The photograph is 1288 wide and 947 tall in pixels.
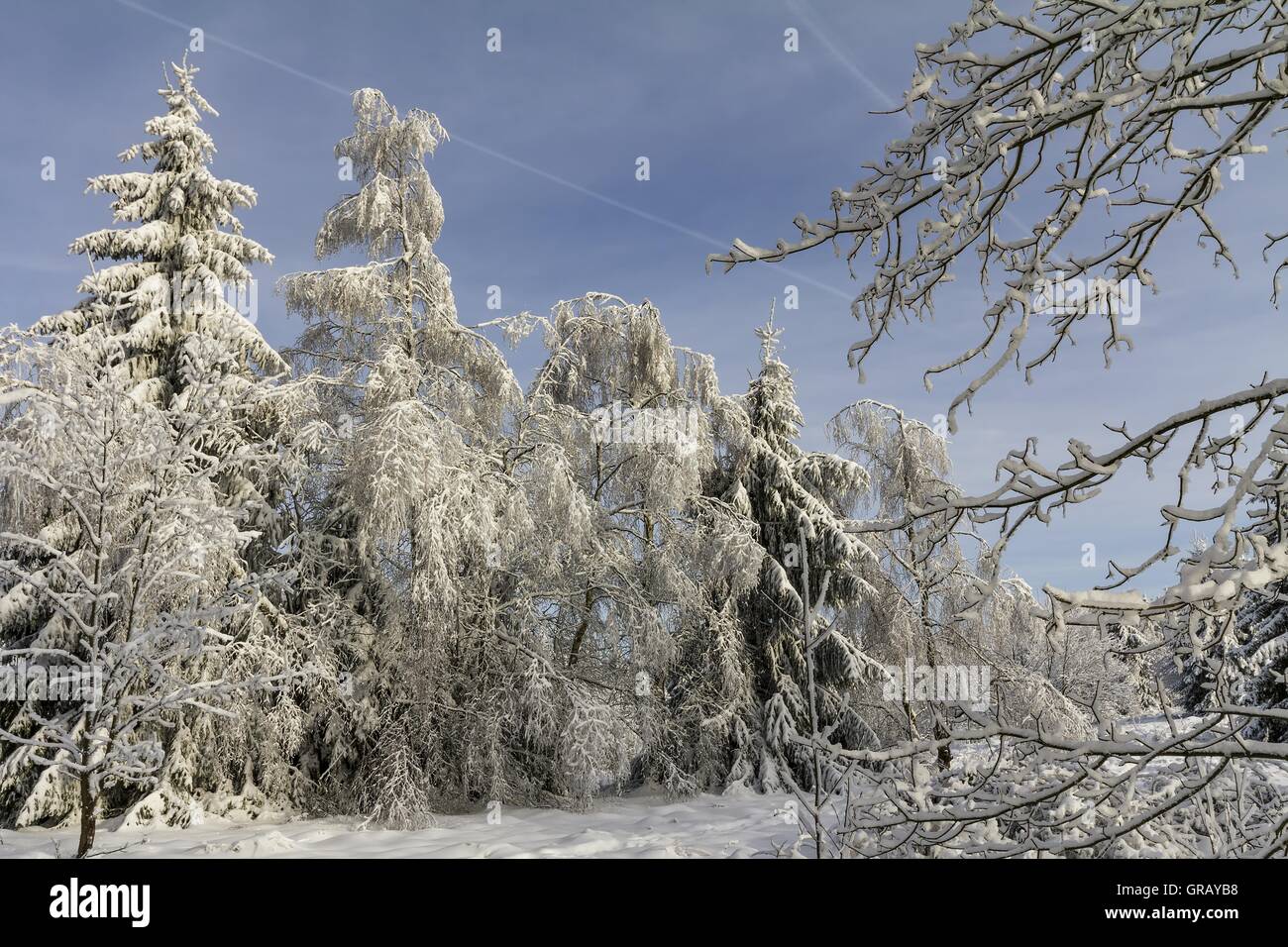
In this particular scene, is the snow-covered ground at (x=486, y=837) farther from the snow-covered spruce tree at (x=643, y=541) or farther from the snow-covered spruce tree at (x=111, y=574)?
the snow-covered spruce tree at (x=643, y=541)

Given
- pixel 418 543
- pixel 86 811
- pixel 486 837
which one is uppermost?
pixel 418 543

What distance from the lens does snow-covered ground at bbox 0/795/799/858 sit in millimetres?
7664

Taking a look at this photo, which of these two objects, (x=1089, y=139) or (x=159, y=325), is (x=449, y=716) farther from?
(x=1089, y=139)

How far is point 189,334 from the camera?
430 inches

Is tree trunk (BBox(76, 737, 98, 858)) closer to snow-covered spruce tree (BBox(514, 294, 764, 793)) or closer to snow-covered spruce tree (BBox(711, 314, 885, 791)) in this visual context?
snow-covered spruce tree (BBox(514, 294, 764, 793))

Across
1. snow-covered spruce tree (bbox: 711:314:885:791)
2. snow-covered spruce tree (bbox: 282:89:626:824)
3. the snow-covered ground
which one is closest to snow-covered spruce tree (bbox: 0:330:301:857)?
the snow-covered ground

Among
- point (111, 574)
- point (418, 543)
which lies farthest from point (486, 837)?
point (111, 574)

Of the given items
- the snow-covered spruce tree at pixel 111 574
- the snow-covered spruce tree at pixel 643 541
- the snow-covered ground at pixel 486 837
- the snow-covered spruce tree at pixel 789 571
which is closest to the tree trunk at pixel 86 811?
the snow-covered spruce tree at pixel 111 574

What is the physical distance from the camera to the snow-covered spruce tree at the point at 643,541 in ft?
39.7

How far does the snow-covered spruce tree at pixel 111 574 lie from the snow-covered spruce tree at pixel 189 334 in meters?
0.31

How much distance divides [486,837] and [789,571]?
7.32 metres

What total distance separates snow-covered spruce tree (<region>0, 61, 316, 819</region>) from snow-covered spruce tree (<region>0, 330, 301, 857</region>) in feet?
1.03

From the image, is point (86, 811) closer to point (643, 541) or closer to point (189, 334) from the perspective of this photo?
point (189, 334)

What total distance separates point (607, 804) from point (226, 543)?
20.7 ft
